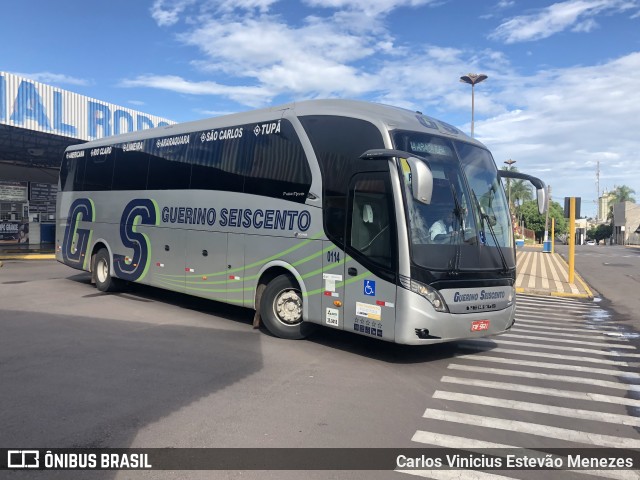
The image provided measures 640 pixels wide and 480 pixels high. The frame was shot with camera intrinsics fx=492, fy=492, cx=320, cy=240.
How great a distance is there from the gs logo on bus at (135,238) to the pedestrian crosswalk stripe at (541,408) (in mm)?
7488

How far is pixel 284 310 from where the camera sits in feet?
26.4

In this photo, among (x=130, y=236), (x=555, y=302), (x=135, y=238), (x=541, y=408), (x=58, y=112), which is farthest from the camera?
(x=58, y=112)

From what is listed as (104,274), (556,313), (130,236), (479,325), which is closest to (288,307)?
(479,325)

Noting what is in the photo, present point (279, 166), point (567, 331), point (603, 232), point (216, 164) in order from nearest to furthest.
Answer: point (279, 166) < point (216, 164) < point (567, 331) < point (603, 232)

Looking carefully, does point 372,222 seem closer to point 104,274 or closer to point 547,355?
point 547,355

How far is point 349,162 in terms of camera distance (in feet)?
23.0

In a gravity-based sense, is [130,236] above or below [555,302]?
above

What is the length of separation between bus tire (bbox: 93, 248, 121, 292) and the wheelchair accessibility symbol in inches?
312

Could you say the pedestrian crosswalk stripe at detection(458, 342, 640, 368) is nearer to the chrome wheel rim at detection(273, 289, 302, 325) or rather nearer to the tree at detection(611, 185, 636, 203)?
the chrome wheel rim at detection(273, 289, 302, 325)

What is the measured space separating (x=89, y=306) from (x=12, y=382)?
509cm

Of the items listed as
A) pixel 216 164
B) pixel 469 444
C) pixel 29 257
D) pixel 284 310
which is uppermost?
pixel 216 164

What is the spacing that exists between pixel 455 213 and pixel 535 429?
2902mm

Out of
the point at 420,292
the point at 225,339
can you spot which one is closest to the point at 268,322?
the point at 225,339

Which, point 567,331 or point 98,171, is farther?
point 98,171
